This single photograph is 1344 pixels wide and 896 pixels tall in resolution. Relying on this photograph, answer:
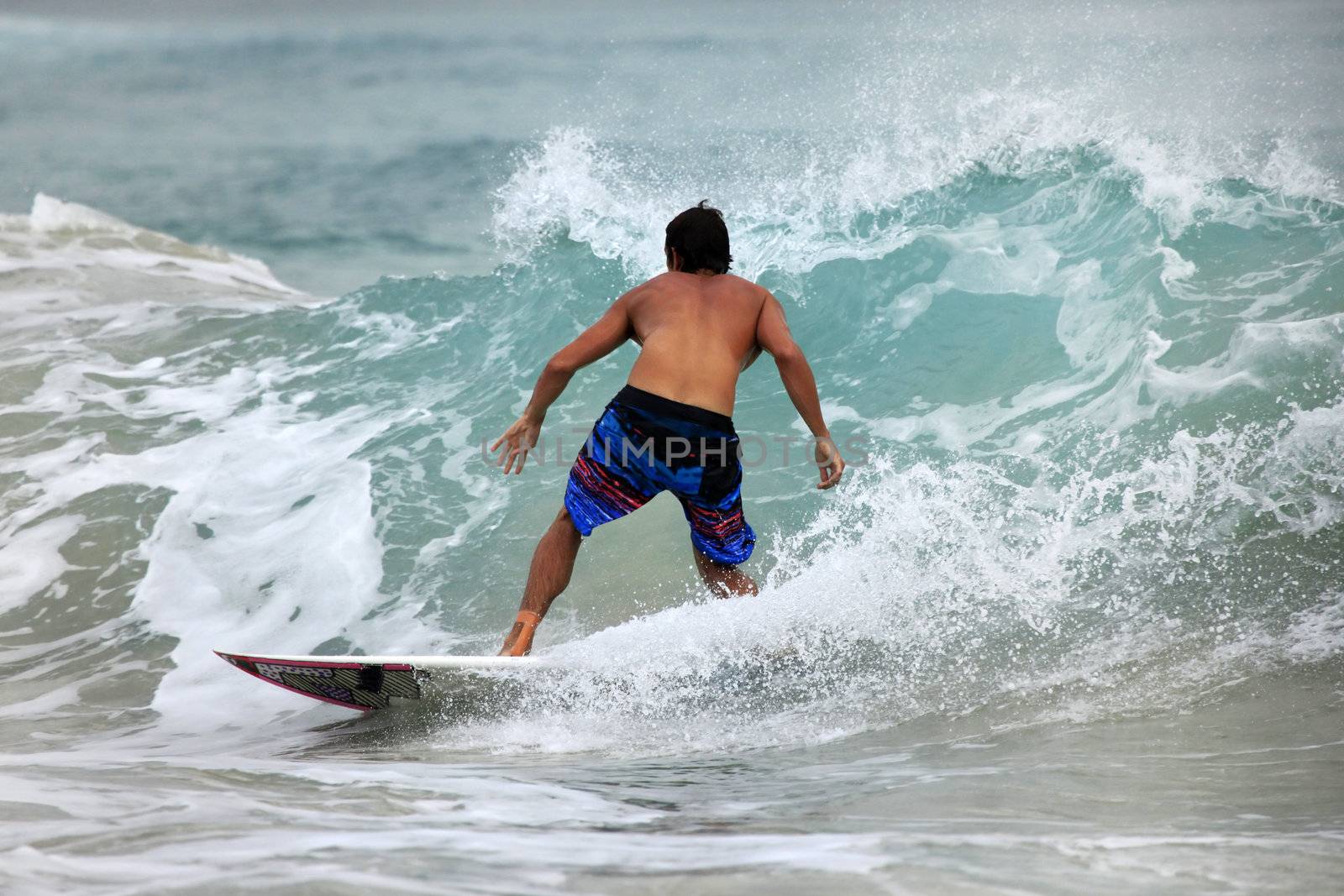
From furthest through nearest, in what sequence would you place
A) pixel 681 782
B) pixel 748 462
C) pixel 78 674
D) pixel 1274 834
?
pixel 748 462 → pixel 78 674 → pixel 681 782 → pixel 1274 834

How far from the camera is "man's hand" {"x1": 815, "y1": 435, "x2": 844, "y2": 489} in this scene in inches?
151

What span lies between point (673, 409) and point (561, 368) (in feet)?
1.33

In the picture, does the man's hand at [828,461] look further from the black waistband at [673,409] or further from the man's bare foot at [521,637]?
the man's bare foot at [521,637]

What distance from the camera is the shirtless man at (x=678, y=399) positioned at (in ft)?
12.6

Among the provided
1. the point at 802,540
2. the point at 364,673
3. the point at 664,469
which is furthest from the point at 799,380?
the point at 364,673

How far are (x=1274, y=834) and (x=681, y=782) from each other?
141cm

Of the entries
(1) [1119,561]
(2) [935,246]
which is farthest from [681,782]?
(2) [935,246]

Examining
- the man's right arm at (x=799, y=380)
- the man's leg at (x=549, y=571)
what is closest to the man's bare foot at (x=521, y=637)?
the man's leg at (x=549, y=571)

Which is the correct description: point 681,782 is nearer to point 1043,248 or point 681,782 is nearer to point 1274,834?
point 1274,834

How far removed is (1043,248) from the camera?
23.6 ft

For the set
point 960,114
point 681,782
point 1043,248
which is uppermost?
point 960,114

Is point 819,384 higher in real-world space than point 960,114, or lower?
lower

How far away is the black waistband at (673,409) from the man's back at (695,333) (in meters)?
0.02

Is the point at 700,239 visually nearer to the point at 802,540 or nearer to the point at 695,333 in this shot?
the point at 695,333
